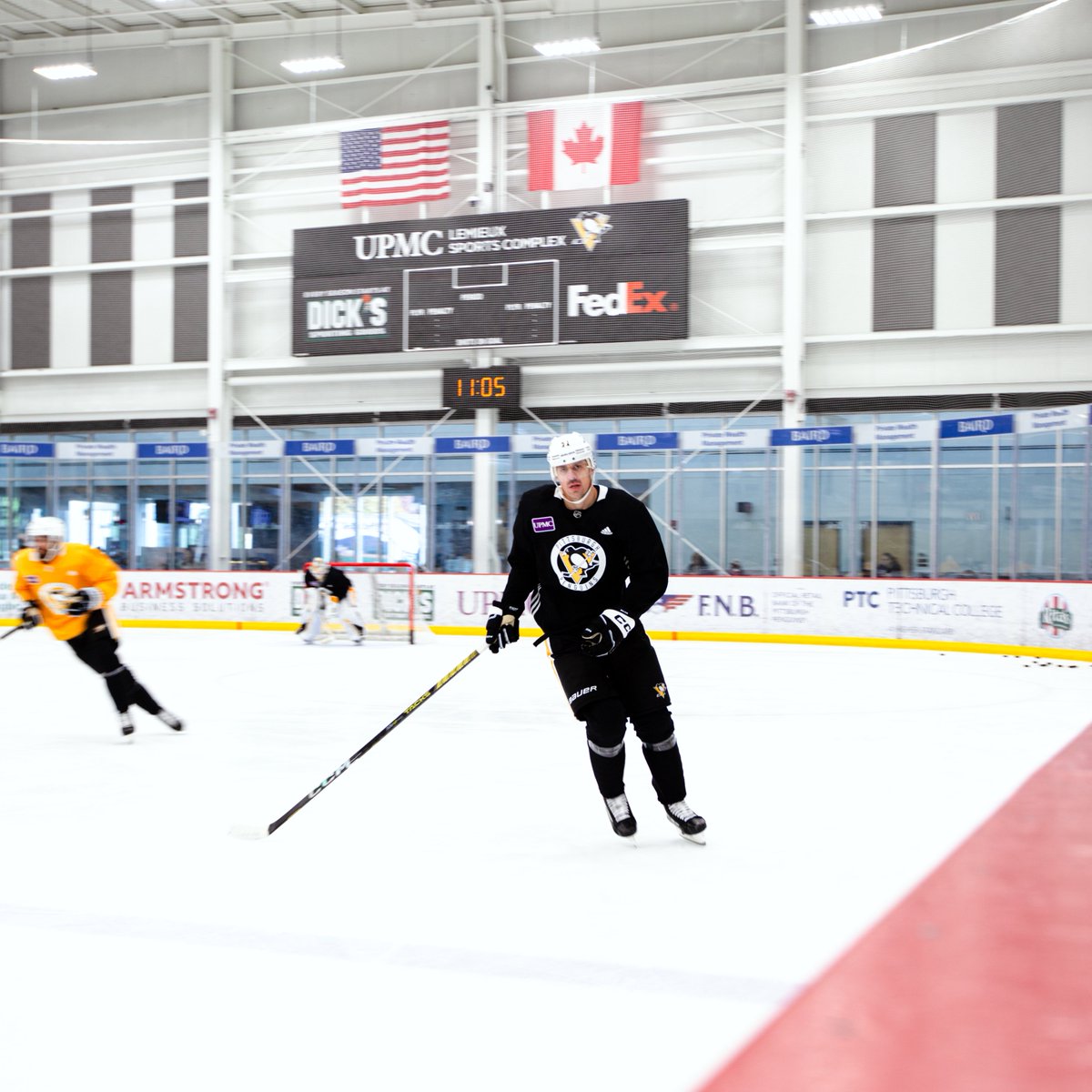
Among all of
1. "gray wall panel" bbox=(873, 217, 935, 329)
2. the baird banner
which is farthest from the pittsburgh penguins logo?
"gray wall panel" bbox=(873, 217, 935, 329)

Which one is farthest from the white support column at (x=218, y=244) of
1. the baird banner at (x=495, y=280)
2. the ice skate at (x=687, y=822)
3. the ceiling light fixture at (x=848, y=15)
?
the ice skate at (x=687, y=822)

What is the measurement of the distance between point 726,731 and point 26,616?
4.17 m

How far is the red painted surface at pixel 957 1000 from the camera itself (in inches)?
93.1

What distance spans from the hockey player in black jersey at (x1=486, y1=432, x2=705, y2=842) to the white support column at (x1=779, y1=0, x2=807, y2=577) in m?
14.3

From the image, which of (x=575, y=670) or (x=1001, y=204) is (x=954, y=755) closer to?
(x=575, y=670)

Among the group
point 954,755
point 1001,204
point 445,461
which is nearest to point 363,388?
point 445,461

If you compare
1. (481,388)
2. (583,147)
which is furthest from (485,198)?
(481,388)

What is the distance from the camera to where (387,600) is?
1595 centimetres

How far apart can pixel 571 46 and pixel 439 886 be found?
1728cm

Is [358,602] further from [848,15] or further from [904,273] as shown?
[848,15]

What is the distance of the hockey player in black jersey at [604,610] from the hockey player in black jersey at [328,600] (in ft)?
34.2

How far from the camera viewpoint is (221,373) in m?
21.2

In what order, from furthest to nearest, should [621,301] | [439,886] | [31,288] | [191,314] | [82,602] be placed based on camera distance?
[31,288] < [191,314] < [621,301] < [82,602] < [439,886]

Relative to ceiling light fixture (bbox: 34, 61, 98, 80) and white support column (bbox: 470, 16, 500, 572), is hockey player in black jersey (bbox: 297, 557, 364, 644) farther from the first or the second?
ceiling light fixture (bbox: 34, 61, 98, 80)
